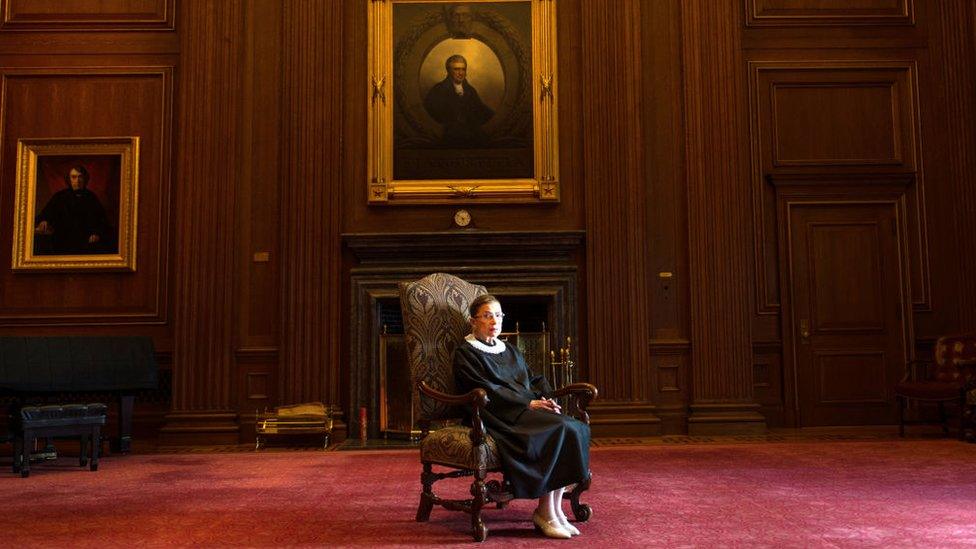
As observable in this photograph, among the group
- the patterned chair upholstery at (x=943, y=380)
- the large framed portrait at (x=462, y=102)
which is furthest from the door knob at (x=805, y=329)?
the large framed portrait at (x=462, y=102)

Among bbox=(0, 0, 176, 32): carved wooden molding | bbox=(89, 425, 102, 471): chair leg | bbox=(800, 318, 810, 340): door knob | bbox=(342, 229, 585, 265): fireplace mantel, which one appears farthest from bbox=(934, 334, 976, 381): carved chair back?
bbox=(0, 0, 176, 32): carved wooden molding

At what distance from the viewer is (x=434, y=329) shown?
4227mm

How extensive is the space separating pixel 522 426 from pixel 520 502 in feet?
2.60

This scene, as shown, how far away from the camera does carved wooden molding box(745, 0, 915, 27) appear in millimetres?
8195

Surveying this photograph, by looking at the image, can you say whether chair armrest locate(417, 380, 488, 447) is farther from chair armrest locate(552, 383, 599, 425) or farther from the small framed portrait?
the small framed portrait

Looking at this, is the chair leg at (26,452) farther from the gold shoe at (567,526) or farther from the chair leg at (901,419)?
the chair leg at (901,419)

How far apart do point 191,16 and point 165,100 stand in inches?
32.2

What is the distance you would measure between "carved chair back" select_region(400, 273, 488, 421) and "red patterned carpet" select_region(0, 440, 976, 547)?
64 cm

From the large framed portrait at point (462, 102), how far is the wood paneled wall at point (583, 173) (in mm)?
173

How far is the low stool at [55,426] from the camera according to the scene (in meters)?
5.62

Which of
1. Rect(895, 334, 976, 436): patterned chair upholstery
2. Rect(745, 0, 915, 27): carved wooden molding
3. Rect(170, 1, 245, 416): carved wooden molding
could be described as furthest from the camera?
Rect(745, 0, 915, 27): carved wooden molding

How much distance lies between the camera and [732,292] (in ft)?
25.0

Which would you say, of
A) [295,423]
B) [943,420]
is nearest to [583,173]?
[295,423]

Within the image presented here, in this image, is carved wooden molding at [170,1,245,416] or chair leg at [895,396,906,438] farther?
carved wooden molding at [170,1,245,416]
